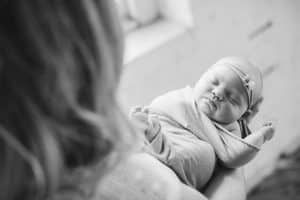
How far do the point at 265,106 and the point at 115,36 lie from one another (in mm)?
1297

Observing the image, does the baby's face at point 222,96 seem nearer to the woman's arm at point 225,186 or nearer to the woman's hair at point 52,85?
the woman's arm at point 225,186

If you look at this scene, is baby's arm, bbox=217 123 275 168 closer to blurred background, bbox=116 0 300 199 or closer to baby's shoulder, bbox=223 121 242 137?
baby's shoulder, bbox=223 121 242 137

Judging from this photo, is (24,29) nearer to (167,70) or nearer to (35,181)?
(35,181)

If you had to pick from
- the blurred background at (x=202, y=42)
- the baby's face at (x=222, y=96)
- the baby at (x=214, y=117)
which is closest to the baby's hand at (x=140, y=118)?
the baby at (x=214, y=117)

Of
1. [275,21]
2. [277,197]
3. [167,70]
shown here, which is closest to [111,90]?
[167,70]

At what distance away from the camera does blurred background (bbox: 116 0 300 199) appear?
1337mm

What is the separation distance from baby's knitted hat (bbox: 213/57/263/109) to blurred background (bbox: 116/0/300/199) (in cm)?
31

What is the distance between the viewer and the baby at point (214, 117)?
944 mm

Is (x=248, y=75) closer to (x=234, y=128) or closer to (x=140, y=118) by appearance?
(x=234, y=128)

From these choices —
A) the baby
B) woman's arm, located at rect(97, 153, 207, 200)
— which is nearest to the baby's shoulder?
the baby

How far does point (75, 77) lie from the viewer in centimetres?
50

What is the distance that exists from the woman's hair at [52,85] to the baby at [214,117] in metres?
0.41

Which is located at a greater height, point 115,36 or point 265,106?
point 115,36

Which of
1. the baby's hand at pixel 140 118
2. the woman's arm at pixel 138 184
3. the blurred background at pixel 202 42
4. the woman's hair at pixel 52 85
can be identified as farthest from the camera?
the blurred background at pixel 202 42
